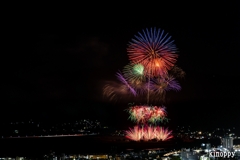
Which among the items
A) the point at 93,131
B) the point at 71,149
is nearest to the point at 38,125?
the point at 93,131

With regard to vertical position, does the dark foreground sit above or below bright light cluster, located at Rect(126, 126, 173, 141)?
below

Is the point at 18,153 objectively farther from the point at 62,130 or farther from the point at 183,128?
the point at 183,128

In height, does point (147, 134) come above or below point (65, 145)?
above

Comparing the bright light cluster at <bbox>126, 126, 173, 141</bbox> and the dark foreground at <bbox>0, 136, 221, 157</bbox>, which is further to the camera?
the dark foreground at <bbox>0, 136, 221, 157</bbox>

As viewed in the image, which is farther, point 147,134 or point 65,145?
point 65,145

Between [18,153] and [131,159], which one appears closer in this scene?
[131,159]

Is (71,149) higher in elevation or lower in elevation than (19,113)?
lower

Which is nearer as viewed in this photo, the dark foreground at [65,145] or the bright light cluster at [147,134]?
the bright light cluster at [147,134]

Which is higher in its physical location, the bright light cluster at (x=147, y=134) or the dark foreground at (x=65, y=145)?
the bright light cluster at (x=147, y=134)
